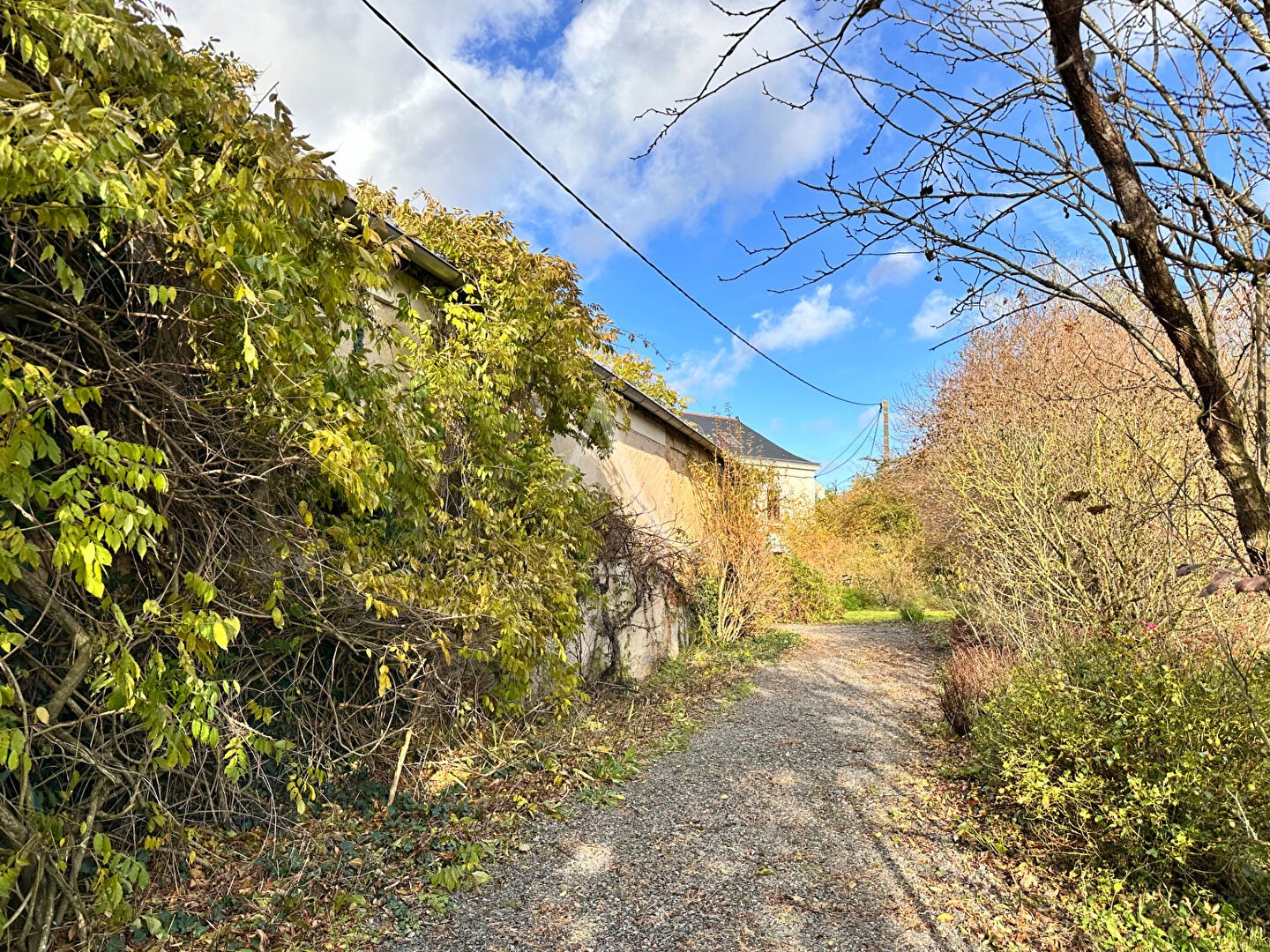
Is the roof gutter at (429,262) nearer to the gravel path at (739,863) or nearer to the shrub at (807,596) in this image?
the gravel path at (739,863)

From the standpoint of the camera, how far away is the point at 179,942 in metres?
2.89

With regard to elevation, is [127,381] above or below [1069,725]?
above

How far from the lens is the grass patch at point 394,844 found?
307 cm

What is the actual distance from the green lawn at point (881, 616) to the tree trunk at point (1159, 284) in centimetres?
1294

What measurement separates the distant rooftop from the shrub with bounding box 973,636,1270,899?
8857mm

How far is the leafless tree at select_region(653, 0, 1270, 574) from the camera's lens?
1572 mm

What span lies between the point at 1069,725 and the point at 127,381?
205 inches

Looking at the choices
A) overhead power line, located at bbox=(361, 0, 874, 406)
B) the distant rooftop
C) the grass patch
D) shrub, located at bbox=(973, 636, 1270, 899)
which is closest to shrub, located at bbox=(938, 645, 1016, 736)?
shrub, located at bbox=(973, 636, 1270, 899)

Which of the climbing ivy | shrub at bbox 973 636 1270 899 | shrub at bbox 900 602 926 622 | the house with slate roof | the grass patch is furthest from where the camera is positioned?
shrub at bbox 900 602 926 622

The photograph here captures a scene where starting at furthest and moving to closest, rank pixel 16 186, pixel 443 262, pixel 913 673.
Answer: pixel 913 673
pixel 443 262
pixel 16 186

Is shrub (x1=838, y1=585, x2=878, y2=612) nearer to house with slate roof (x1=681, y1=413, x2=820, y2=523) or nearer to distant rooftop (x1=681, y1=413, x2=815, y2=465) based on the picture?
house with slate roof (x1=681, y1=413, x2=820, y2=523)

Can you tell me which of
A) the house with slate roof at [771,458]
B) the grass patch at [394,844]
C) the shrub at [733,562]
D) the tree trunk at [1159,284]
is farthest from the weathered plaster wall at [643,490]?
the tree trunk at [1159,284]

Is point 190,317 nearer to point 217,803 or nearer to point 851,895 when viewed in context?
point 217,803

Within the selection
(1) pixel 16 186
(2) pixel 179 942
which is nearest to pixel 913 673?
(2) pixel 179 942
